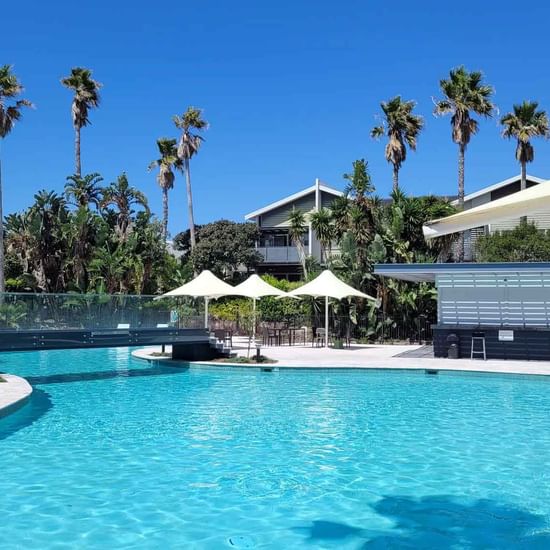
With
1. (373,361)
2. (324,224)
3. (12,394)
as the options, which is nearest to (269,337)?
(324,224)

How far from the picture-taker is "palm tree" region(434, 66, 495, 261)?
107 feet

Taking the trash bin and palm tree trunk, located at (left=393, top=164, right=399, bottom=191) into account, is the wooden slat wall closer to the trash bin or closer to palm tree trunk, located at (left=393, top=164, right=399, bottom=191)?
the trash bin

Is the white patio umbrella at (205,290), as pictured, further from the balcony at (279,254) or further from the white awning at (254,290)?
the balcony at (279,254)

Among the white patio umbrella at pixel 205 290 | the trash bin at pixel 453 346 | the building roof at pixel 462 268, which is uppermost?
the building roof at pixel 462 268

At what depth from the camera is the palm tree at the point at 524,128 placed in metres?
34.8

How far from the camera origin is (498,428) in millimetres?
11102

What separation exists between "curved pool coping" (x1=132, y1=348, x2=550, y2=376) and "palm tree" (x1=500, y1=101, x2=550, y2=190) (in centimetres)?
1858

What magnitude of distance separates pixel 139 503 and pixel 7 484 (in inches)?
73.4

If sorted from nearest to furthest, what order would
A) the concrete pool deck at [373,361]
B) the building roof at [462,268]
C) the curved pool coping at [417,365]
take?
the curved pool coping at [417,365] → the concrete pool deck at [373,361] → the building roof at [462,268]

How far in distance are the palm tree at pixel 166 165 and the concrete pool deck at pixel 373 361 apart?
24079 millimetres

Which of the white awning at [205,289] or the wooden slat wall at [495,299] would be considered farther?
the white awning at [205,289]

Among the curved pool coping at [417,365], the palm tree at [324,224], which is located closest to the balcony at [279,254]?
the palm tree at [324,224]

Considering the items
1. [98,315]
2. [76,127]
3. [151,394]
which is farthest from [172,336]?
[76,127]

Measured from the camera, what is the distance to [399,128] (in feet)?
113
